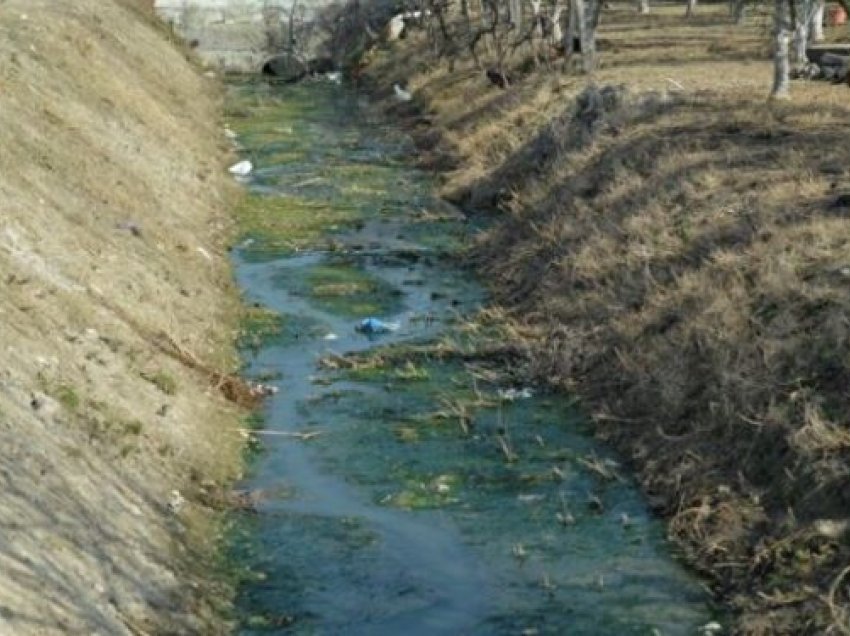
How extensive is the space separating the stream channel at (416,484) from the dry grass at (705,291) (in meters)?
0.58

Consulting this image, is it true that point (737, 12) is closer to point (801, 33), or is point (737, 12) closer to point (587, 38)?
point (587, 38)

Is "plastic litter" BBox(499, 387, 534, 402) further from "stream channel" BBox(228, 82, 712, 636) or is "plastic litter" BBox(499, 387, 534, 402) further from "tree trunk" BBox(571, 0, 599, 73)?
"tree trunk" BBox(571, 0, 599, 73)

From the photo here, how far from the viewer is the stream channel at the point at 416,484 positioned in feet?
42.9

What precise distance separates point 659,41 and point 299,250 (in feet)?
Result: 71.4

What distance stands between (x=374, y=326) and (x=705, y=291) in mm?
4817

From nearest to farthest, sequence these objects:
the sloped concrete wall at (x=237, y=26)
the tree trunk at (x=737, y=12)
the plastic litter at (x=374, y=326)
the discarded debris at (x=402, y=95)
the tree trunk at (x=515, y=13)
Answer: the plastic litter at (x=374, y=326) < the tree trunk at (x=515, y=13) < the discarded debris at (x=402, y=95) < the tree trunk at (x=737, y=12) < the sloped concrete wall at (x=237, y=26)

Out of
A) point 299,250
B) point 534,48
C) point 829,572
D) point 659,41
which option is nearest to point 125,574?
point 829,572

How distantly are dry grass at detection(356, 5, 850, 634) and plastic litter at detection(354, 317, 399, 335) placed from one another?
5.90 feet

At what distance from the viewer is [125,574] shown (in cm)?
1237

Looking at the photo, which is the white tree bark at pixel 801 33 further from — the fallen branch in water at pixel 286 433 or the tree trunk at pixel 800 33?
the fallen branch in water at pixel 286 433

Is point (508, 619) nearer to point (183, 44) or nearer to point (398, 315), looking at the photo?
point (398, 315)

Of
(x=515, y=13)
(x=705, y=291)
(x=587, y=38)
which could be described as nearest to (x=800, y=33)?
(x=587, y=38)

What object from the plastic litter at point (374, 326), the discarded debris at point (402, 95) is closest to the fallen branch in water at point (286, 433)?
the plastic litter at point (374, 326)

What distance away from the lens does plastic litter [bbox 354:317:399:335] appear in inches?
838
